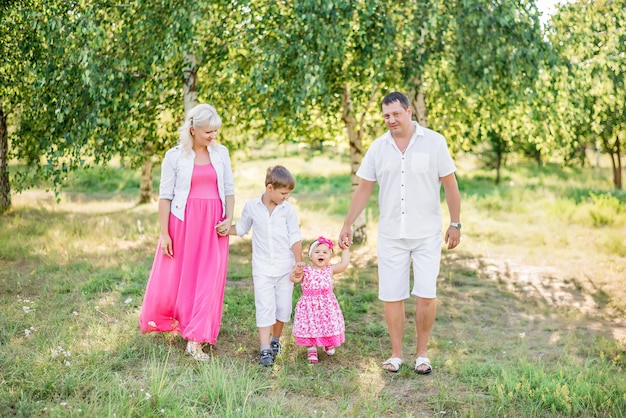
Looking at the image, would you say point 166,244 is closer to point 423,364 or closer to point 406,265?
point 406,265

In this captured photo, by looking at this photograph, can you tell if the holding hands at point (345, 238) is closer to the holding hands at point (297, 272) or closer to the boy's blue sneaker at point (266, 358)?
the holding hands at point (297, 272)

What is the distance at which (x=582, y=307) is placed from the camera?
7.84 m

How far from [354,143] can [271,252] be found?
19.6ft

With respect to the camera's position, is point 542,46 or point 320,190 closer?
point 542,46

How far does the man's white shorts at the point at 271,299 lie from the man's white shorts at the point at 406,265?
2.82 feet

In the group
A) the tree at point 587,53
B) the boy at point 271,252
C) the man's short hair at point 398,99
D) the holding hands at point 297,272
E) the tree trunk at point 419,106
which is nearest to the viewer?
the man's short hair at point 398,99

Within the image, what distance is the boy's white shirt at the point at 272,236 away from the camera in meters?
5.42

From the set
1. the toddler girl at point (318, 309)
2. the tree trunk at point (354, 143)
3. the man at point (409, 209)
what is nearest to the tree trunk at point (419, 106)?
the tree trunk at point (354, 143)

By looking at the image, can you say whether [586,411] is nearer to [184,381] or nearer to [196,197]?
[184,381]

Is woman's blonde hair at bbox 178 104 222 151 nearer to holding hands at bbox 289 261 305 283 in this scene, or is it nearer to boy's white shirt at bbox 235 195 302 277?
boy's white shirt at bbox 235 195 302 277

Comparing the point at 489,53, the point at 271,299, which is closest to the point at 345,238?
the point at 271,299

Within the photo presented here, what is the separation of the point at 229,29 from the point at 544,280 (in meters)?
5.83

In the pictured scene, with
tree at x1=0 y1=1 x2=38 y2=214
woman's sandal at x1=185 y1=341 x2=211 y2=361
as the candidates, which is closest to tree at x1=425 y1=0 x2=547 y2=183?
woman's sandal at x1=185 y1=341 x2=211 y2=361

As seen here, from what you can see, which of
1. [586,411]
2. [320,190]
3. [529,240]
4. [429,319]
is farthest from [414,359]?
[320,190]
